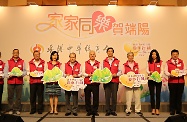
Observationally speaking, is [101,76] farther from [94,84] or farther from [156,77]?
[156,77]

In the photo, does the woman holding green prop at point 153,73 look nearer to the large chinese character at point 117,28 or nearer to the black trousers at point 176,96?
the black trousers at point 176,96

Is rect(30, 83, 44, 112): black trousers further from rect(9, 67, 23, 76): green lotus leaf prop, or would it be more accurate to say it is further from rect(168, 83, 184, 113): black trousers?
rect(168, 83, 184, 113): black trousers

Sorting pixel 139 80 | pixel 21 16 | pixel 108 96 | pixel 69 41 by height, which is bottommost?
pixel 108 96

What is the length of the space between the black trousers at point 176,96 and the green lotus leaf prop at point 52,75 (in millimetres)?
2412

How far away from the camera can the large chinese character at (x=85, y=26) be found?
654 cm

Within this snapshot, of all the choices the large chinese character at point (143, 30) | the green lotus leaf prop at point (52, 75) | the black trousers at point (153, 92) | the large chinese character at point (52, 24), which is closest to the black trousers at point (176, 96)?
the black trousers at point (153, 92)

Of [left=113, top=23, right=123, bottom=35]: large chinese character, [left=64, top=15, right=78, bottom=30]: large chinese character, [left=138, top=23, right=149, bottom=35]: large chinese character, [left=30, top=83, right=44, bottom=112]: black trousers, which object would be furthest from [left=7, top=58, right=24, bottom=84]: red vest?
[left=138, top=23, right=149, bottom=35]: large chinese character

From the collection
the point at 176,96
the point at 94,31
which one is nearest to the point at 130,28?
the point at 94,31

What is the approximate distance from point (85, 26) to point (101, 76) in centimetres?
188

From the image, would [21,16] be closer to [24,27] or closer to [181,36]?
[24,27]

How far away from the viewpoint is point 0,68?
539 centimetres

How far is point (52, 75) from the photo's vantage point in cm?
518

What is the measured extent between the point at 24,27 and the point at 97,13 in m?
1.94

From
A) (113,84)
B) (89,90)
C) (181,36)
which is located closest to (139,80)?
(113,84)
